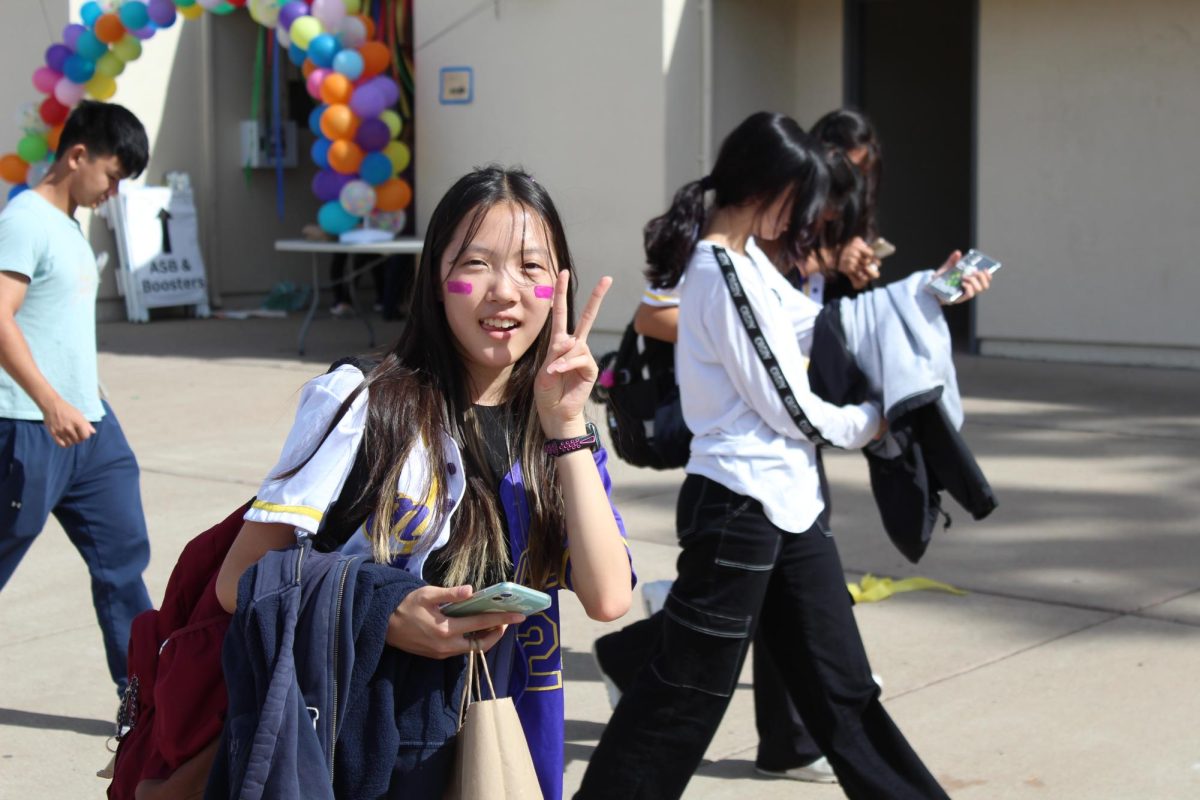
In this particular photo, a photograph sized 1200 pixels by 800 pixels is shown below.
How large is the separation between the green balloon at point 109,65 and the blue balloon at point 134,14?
399 mm

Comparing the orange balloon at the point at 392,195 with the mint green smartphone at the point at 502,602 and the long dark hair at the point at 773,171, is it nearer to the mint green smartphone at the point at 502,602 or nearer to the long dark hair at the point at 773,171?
the long dark hair at the point at 773,171

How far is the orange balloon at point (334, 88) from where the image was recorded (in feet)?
37.9

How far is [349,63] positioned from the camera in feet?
38.3

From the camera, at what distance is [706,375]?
3.47 meters

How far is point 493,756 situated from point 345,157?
33.5 feet

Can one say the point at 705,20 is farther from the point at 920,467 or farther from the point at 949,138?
the point at 920,467

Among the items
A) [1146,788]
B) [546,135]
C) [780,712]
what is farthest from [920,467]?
[546,135]

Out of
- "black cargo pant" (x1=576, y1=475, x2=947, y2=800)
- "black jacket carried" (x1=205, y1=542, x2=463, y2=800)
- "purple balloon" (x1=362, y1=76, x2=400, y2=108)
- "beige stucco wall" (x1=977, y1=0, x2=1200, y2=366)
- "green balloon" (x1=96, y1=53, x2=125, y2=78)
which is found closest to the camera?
"black jacket carried" (x1=205, y1=542, x2=463, y2=800)

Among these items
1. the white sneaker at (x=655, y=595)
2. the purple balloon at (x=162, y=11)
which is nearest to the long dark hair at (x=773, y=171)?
the white sneaker at (x=655, y=595)

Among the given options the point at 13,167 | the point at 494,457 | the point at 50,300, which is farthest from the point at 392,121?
the point at 494,457

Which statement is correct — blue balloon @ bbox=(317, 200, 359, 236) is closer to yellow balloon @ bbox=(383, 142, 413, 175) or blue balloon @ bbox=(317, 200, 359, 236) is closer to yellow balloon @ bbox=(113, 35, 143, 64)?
yellow balloon @ bbox=(383, 142, 413, 175)

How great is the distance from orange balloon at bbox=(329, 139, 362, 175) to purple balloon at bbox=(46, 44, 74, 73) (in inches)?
103

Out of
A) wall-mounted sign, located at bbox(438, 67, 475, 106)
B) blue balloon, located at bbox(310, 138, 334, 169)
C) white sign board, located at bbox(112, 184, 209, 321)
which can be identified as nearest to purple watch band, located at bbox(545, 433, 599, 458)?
blue balloon, located at bbox(310, 138, 334, 169)

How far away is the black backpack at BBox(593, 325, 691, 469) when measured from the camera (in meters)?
3.97
